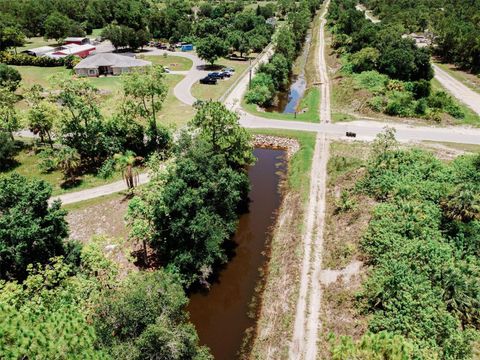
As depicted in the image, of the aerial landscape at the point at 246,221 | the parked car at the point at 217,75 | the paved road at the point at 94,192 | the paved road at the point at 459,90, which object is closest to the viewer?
the aerial landscape at the point at 246,221

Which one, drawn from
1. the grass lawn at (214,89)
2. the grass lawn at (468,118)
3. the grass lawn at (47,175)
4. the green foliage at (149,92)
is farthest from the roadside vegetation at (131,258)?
the grass lawn at (468,118)

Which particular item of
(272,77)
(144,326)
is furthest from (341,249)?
(272,77)

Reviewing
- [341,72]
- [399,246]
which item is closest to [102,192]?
[399,246]

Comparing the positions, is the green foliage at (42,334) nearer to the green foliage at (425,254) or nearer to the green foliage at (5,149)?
the green foliage at (425,254)

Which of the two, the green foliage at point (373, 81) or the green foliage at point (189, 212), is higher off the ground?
the green foliage at point (373, 81)

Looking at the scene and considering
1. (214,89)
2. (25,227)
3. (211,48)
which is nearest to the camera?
(25,227)

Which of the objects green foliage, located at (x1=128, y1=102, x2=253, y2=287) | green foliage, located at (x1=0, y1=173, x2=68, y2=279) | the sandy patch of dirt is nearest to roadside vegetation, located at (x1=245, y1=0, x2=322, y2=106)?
green foliage, located at (x1=128, y1=102, x2=253, y2=287)

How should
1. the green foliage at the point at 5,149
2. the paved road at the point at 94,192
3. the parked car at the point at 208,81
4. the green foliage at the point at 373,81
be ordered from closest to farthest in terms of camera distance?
the paved road at the point at 94,192 → the green foliage at the point at 5,149 → the green foliage at the point at 373,81 → the parked car at the point at 208,81

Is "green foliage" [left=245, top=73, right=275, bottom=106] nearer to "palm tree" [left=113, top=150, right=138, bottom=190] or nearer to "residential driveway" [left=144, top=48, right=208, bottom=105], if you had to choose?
"residential driveway" [left=144, top=48, right=208, bottom=105]

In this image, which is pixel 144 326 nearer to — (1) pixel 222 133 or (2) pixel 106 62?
(1) pixel 222 133
